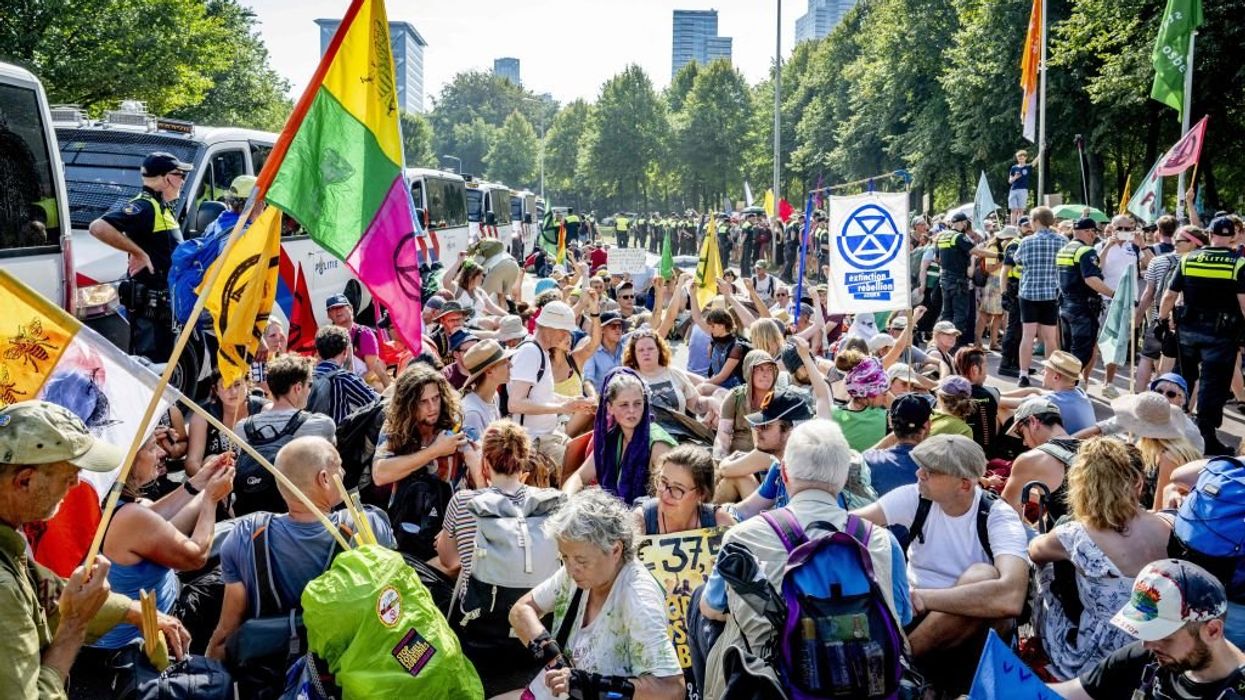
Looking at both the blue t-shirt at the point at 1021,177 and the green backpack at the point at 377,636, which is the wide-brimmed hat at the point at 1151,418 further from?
the blue t-shirt at the point at 1021,177

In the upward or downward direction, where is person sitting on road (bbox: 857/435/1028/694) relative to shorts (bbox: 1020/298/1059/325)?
downward

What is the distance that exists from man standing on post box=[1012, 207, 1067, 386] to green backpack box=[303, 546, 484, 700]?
33.4 ft

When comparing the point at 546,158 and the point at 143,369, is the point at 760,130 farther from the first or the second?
the point at 143,369

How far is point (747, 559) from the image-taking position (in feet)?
11.0

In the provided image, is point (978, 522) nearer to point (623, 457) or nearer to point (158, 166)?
point (623, 457)

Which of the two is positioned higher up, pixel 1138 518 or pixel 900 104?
pixel 900 104

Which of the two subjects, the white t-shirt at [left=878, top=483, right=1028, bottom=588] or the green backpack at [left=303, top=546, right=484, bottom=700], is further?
the white t-shirt at [left=878, top=483, right=1028, bottom=588]

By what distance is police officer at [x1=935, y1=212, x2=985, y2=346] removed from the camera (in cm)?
1587

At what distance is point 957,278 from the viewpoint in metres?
16.0

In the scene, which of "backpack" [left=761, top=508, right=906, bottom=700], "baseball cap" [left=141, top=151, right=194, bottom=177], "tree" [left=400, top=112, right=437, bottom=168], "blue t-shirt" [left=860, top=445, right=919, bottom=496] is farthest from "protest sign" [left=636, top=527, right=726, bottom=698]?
"tree" [left=400, top=112, right=437, bottom=168]

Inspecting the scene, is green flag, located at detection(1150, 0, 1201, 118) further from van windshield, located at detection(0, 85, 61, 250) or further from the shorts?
van windshield, located at detection(0, 85, 61, 250)

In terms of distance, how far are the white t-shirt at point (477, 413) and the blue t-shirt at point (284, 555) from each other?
2.13 metres

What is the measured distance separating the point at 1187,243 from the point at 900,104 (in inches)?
1637

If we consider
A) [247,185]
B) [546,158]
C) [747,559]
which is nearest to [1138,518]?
[747,559]
